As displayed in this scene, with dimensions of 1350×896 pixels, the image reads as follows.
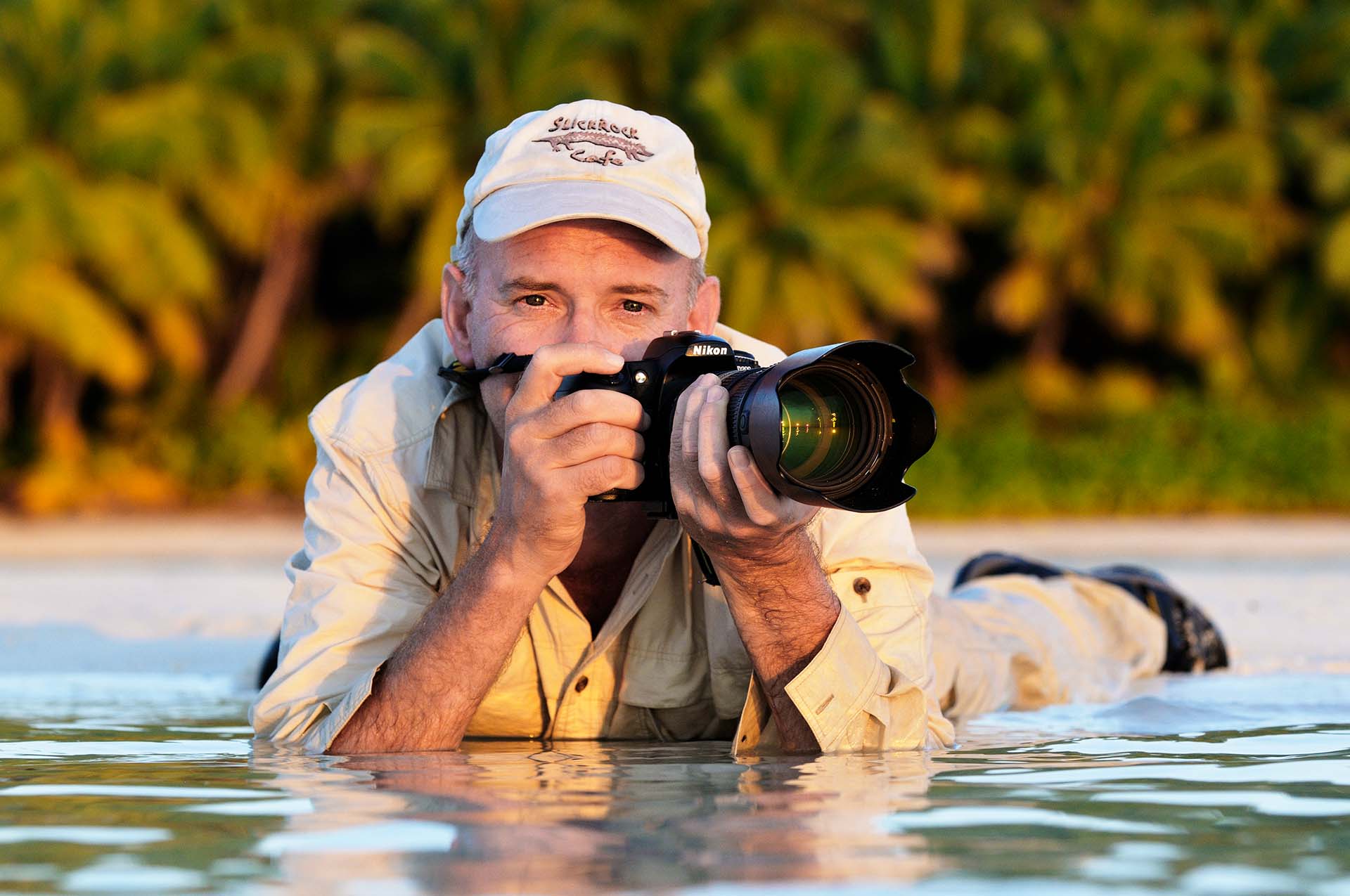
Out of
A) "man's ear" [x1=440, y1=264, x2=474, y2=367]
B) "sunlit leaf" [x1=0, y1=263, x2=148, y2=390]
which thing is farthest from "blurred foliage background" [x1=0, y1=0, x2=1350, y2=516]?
"man's ear" [x1=440, y1=264, x2=474, y2=367]

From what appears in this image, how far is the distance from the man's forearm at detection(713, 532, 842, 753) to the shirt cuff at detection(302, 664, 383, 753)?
60 cm

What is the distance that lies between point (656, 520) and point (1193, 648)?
2371 mm

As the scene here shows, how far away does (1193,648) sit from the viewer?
191 inches

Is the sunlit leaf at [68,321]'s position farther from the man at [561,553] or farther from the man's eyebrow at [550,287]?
the man's eyebrow at [550,287]

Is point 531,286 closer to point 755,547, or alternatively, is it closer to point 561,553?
point 561,553

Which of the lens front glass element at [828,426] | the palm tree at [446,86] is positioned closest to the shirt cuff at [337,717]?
the lens front glass element at [828,426]

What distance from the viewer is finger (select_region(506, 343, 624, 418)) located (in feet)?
8.27

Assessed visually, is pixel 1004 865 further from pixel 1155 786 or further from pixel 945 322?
pixel 945 322

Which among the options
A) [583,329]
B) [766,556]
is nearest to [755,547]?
[766,556]

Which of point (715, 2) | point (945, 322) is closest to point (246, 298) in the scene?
point (715, 2)

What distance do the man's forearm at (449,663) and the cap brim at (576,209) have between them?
1.75 feet

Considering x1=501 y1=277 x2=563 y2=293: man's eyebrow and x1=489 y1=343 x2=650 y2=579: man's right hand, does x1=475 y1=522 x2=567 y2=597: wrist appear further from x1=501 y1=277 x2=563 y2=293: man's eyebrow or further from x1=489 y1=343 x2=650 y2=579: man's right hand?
x1=501 y1=277 x2=563 y2=293: man's eyebrow

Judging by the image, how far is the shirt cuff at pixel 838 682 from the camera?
8.94 ft

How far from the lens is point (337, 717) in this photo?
287 cm
